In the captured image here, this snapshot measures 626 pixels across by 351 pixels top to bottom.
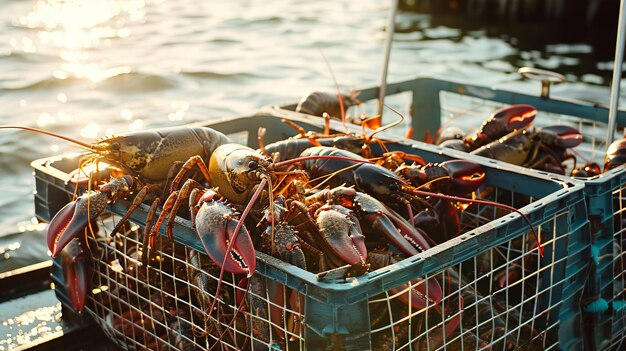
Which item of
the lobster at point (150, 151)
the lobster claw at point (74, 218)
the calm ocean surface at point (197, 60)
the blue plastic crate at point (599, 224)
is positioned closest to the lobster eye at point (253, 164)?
the lobster at point (150, 151)

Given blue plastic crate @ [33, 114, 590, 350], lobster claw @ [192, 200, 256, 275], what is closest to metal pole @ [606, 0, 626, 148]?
blue plastic crate @ [33, 114, 590, 350]

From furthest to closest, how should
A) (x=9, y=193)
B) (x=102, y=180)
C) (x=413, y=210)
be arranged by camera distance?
(x=9, y=193), (x=413, y=210), (x=102, y=180)

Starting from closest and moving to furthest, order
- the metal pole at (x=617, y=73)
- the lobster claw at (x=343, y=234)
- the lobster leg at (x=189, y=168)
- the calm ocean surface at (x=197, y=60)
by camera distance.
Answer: the lobster claw at (x=343, y=234) < the lobster leg at (x=189, y=168) < the metal pole at (x=617, y=73) < the calm ocean surface at (x=197, y=60)

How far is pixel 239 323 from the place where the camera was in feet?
7.72

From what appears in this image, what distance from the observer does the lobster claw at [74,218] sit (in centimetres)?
237

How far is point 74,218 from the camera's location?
238 cm

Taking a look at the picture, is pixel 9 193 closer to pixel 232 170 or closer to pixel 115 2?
pixel 232 170

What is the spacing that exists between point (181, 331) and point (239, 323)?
0.27 metres

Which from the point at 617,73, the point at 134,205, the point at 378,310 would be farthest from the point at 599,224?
the point at 134,205

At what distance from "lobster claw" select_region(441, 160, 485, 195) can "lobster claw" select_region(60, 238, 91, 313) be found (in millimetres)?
1317

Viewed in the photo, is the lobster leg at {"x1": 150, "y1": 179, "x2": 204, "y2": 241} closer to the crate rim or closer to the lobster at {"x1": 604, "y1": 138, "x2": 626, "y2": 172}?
the crate rim

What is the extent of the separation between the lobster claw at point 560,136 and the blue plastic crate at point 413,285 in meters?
0.38

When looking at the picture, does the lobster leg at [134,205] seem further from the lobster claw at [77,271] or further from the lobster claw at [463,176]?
the lobster claw at [463,176]

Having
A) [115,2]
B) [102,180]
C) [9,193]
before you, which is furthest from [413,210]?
[115,2]
